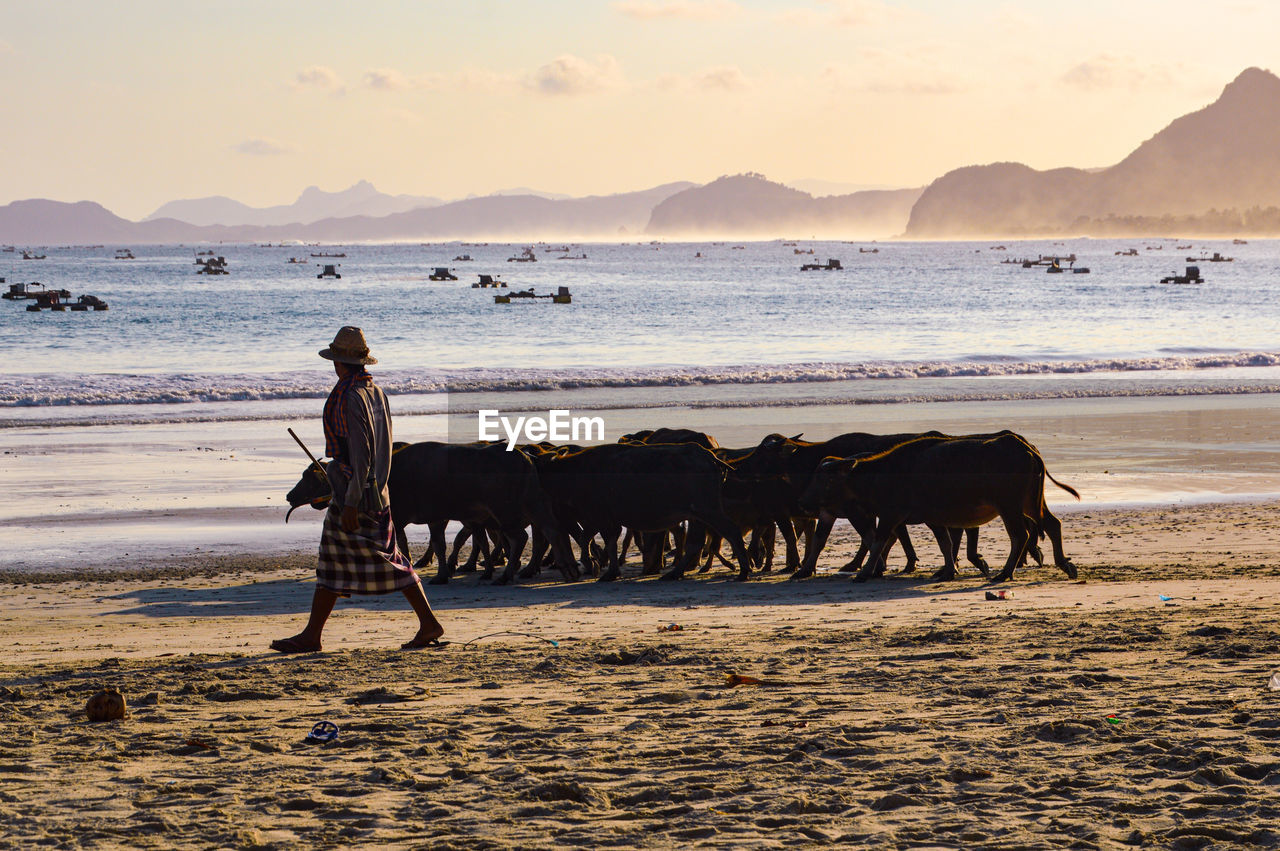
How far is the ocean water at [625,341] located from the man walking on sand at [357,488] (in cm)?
2109

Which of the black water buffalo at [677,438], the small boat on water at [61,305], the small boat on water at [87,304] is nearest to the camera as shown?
the black water buffalo at [677,438]

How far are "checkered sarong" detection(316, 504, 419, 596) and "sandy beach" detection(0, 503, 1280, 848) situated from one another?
1.65ft

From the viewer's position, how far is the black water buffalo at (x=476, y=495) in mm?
13445

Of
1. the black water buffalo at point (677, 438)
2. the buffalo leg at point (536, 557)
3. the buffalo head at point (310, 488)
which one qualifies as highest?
the black water buffalo at point (677, 438)

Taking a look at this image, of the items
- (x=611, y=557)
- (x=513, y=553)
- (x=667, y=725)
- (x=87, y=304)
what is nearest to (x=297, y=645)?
(x=667, y=725)

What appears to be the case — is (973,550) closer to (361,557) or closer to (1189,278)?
(361,557)

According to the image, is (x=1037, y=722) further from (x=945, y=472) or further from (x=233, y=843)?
(x=945, y=472)

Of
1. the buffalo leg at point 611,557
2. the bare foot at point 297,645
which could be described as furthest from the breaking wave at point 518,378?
the bare foot at point 297,645

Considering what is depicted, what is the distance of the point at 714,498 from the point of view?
1358 cm

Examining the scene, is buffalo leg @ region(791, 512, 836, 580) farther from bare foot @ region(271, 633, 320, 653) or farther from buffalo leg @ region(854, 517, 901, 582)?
bare foot @ region(271, 633, 320, 653)

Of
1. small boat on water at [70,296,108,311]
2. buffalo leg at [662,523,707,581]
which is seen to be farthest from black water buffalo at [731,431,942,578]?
small boat on water at [70,296,108,311]

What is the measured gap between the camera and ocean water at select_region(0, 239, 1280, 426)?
Answer: 36.2 metres

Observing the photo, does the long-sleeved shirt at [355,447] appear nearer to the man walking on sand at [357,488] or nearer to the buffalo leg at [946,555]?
the man walking on sand at [357,488]

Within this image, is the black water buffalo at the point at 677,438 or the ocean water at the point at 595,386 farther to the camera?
the ocean water at the point at 595,386
